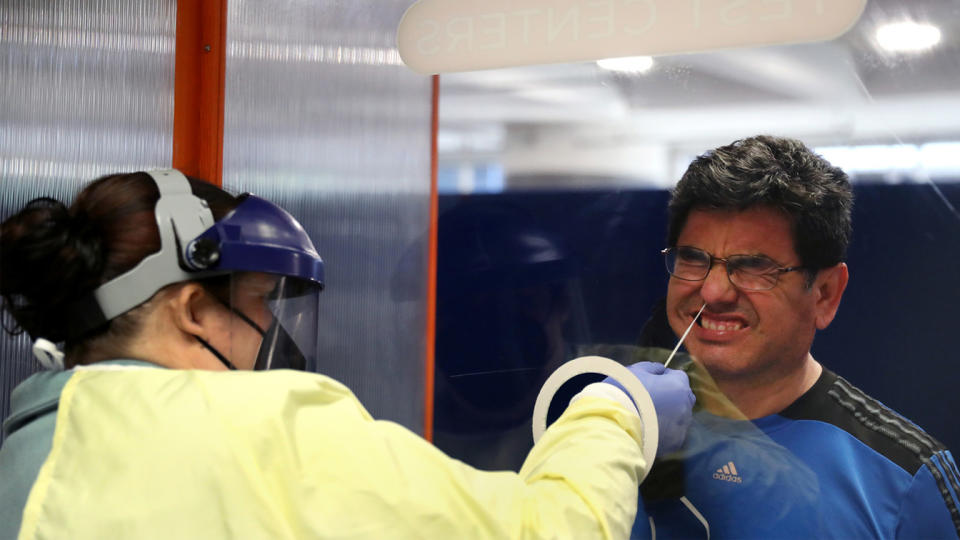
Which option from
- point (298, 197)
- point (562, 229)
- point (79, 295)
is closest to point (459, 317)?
point (562, 229)

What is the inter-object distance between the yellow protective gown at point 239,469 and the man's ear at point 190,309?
0.19m

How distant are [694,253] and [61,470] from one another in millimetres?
1314

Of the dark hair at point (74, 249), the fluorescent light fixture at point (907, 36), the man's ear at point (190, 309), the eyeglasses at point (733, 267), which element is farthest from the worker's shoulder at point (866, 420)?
the dark hair at point (74, 249)

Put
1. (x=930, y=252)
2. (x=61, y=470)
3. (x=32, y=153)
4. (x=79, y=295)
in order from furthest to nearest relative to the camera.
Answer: (x=32, y=153) → (x=930, y=252) → (x=79, y=295) → (x=61, y=470)

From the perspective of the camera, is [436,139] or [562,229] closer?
[562,229]

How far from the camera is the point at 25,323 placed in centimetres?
149

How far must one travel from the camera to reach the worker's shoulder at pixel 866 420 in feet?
5.89

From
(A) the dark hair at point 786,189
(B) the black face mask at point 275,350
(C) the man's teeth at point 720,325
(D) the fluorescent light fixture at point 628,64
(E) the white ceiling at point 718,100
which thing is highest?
(D) the fluorescent light fixture at point 628,64

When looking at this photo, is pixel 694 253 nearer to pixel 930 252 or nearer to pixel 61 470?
pixel 930 252

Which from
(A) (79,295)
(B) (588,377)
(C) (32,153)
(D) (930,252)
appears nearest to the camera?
(A) (79,295)

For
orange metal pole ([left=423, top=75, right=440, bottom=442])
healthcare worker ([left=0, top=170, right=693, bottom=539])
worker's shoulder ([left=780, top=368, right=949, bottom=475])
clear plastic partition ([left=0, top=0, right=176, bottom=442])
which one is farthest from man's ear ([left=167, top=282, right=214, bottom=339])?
worker's shoulder ([left=780, top=368, right=949, bottom=475])

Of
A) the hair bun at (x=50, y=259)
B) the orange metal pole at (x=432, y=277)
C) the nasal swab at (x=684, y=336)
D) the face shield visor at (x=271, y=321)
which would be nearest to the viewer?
the hair bun at (x=50, y=259)

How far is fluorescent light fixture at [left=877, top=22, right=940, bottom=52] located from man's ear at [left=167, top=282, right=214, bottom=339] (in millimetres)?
1395

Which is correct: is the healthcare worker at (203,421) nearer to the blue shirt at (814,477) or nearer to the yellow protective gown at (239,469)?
the yellow protective gown at (239,469)
